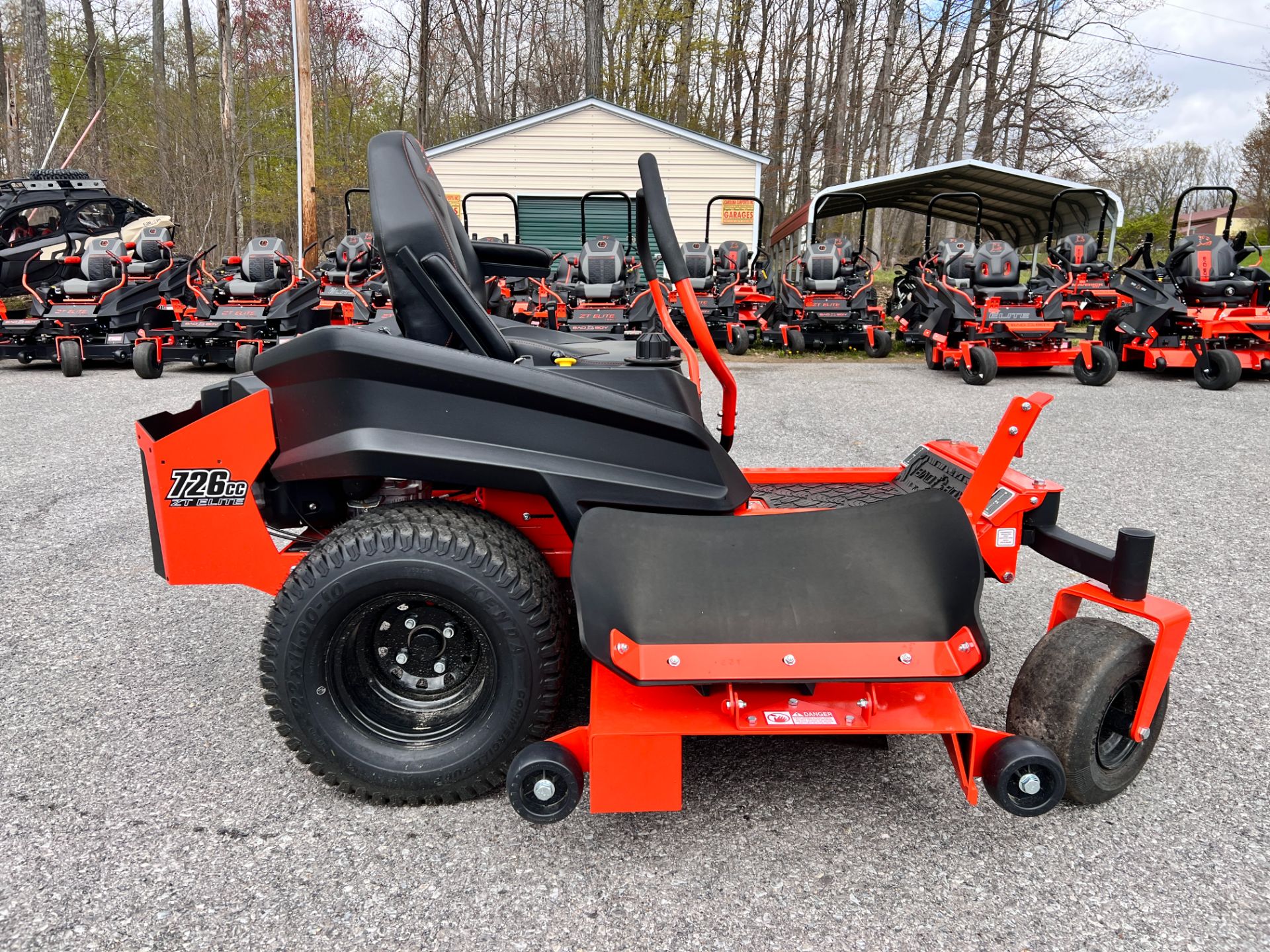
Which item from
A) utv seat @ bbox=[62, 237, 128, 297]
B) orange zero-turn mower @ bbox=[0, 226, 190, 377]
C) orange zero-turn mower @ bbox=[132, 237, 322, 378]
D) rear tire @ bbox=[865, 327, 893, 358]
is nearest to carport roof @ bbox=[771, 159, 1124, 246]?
rear tire @ bbox=[865, 327, 893, 358]

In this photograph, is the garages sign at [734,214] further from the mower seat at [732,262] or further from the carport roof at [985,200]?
the mower seat at [732,262]

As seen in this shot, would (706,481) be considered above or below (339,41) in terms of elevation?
below

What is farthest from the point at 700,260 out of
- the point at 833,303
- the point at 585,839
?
the point at 585,839

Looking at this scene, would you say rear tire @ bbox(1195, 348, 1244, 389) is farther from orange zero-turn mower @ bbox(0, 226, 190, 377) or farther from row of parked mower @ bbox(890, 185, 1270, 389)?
orange zero-turn mower @ bbox(0, 226, 190, 377)

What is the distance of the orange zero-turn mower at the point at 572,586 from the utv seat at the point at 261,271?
26.8ft

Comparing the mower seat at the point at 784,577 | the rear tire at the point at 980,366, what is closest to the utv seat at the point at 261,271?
the rear tire at the point at 980,366

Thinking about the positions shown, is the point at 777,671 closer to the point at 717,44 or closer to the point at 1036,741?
the point at 1036,741

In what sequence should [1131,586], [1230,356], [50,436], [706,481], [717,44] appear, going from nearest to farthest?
[1131,586] → [706,481] → [50,436] → [1230,356] → [717,44]

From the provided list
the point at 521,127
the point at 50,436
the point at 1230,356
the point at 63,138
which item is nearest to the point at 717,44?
the point at 521,127

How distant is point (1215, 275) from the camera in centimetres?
891

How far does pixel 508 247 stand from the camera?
→ 3.34m

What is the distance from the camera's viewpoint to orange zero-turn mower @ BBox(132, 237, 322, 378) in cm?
949

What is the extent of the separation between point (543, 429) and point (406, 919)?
108 centimetres

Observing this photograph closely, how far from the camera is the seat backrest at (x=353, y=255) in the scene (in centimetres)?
1111
